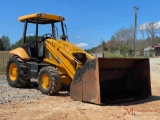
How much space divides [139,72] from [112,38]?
229 ft

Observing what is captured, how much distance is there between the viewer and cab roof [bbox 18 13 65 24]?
10497 millimetres

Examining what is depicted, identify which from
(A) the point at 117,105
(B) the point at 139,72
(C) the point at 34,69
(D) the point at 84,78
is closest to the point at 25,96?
(C) the point at 34,69

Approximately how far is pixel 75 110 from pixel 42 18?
15.9 ft

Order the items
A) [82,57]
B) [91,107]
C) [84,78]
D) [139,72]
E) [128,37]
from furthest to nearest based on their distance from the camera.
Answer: [128,37]
[82,57]
[139,72]
[84,78]
[91,107]

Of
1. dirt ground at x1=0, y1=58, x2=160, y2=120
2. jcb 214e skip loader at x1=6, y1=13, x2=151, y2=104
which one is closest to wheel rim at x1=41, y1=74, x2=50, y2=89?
jcb 214e skip loader at x1=6, y1=13, x2=151, y2=104

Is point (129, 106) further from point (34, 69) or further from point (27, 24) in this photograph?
point (27, 24)

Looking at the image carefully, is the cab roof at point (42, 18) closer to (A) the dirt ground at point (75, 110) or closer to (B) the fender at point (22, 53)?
(B) the fender at point (22, 53)

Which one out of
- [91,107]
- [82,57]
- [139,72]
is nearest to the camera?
[91,107]

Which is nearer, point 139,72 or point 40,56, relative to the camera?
point 139,72

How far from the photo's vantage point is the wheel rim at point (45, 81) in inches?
363

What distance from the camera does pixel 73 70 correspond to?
899cm

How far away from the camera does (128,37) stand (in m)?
74.6

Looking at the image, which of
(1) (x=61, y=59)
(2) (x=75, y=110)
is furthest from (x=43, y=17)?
(2) (x=75, y=110)

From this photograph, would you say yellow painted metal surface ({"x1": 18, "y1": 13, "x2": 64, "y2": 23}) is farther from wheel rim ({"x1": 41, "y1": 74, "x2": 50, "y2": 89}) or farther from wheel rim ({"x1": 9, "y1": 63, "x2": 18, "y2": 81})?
wheel rim ({"x1": 41, "y1": 74, "x2": 50, "y2": 89})
